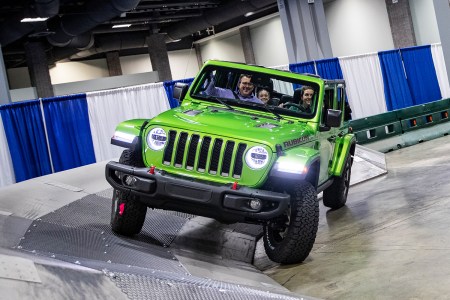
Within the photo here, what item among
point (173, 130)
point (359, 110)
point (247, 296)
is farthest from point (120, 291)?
point (359, 110)

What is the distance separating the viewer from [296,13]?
20.7m

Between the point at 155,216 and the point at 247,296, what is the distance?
3.99m

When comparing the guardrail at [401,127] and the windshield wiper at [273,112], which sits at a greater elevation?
the windshield wiper at [273,112]

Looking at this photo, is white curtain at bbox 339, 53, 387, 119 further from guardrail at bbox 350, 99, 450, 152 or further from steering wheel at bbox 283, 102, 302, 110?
steering wheel at bbox 283, 102, 302, 110

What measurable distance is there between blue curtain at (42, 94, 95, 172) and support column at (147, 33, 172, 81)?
19.2 meters

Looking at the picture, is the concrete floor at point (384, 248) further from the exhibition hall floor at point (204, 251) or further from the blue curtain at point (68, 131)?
the blue curtain at point (68, 131)

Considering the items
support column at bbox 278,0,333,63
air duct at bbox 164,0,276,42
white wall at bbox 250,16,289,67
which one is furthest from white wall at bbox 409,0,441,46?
support column at bbox 278,0,333,63

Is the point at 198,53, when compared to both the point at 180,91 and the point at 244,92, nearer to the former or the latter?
the point at 180,91

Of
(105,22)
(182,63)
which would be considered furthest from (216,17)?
(182,63)

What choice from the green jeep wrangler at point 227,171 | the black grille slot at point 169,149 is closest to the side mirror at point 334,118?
the green jeep wrangler at point 227,171

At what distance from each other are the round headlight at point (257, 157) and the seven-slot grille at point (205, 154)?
2.8 inches

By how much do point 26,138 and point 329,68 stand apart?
9.27 m

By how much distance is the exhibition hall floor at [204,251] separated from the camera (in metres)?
3.48

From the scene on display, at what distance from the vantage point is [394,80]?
789 inches
